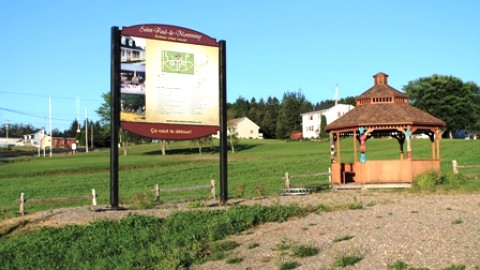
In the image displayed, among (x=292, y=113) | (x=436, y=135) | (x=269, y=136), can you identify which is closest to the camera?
(x=436, y=135)

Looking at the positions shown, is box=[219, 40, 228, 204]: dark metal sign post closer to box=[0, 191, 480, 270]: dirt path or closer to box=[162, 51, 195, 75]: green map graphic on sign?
box=[162, 51, 195, 75]: green map graphic on sign

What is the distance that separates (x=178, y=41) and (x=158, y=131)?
2.91m

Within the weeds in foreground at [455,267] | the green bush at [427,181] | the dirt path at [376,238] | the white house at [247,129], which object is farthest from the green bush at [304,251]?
the white house at [247,129]

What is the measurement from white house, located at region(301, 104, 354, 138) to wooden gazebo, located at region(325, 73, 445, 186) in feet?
280

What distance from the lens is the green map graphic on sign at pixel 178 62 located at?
1720 centimetres

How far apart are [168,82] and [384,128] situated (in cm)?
1128

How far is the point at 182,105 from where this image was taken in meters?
17.4

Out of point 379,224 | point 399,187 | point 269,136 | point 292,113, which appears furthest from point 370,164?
point 269,136

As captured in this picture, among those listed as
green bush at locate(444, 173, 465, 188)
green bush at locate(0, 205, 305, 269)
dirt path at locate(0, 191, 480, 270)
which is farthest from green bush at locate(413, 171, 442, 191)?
green bush at locate(0, 205, 305, 269)

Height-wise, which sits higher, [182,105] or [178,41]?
[178,41]

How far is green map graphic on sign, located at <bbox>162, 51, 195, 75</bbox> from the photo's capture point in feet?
56.4

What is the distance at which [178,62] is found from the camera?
17453mm

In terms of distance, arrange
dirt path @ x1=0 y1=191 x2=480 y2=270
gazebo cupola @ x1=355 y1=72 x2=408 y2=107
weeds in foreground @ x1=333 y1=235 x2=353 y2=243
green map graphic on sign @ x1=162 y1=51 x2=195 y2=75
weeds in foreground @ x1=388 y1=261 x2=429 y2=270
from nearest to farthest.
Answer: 1. weeds in foreground @ x1=388 y1=261 x2=429 y2=270
2. dirt path @ x1=0 y1=191 x2=480 y2=270
3. weeds in foreground @ x1=333 y1=235 x2=353 y2=243
4. green map graphic on sign @ x1=162 y1=51 x2=195 y2=75
5. gazebo cupola @ x1=355 y1=72 x2=408 y2=107

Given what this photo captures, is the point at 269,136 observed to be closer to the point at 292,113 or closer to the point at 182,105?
the point at 292,113
